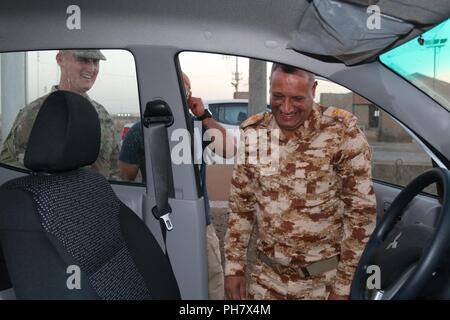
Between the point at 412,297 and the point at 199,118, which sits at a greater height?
the point at 199,118

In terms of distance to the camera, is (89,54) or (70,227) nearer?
(70,227)

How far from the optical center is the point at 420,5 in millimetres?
1581

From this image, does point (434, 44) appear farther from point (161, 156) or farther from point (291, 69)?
point (161, 156)

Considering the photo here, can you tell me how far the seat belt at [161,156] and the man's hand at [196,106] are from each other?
0.76ft

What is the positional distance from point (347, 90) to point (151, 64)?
2.66 ft

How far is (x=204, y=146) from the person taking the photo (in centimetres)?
239

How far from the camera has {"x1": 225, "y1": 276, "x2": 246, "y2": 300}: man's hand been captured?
6.62 ft

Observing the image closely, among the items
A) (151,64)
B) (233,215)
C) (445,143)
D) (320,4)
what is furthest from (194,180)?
(445,143)

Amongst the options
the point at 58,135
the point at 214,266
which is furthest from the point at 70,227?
the point at 214,266

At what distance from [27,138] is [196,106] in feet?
2.66

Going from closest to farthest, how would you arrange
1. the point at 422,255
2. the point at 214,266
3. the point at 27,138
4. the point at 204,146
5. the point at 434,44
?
the point at 422,255 → the point at 434,44 → the point at 27,138 → the point at 204,146 → the point at 214,266

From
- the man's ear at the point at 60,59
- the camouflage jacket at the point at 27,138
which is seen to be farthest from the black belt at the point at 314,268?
the man's ear at the point at 60,59

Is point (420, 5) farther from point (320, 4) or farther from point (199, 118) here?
point (199, 118)

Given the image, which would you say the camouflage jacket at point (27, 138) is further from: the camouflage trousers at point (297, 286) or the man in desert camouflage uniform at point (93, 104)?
the camouflage trousers at point (297, 286)
